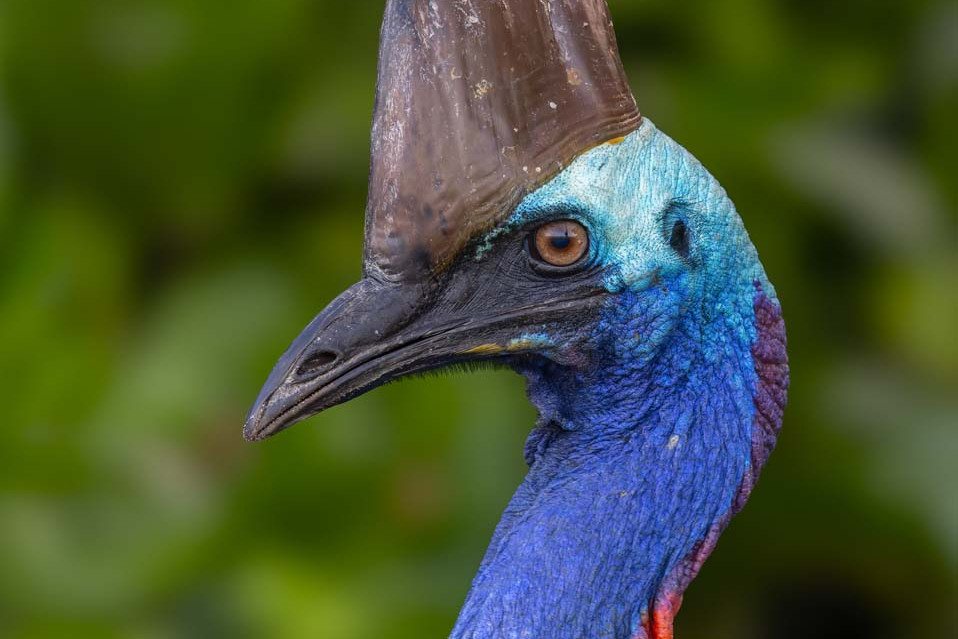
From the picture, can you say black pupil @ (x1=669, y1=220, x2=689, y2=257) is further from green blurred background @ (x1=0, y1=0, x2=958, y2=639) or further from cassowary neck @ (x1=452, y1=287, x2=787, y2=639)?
green blurred background @ (x1=0, y1=0, x2=958, y2=639)

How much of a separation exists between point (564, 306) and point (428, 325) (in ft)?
0.55

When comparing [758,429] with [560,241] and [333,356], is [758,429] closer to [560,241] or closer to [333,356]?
→ [560,241]

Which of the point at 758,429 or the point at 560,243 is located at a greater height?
the point at 560,243

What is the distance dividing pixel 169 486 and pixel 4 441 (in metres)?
0.52

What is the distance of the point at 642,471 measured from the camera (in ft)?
5.82

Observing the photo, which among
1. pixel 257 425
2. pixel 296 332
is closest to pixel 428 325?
pixel 257 425

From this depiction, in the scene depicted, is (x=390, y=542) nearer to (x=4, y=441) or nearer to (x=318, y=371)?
(x=4, y=441)

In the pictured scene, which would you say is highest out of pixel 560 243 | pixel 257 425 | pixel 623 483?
pixel 560 243

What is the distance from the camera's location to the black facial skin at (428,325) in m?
1.65

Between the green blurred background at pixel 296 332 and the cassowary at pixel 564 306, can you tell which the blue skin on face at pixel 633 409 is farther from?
the green blurred background at pixel 296 332

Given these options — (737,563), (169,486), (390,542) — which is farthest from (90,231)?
(737,563)

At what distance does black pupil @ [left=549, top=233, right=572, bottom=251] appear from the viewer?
1.68m

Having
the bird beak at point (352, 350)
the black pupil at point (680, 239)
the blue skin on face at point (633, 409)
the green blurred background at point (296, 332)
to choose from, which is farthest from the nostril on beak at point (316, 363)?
the green blurred background at point (296, 332)

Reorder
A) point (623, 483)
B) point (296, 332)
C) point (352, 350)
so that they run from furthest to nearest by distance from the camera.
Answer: point (296, 332), point (623, 483), point (352, 350)
